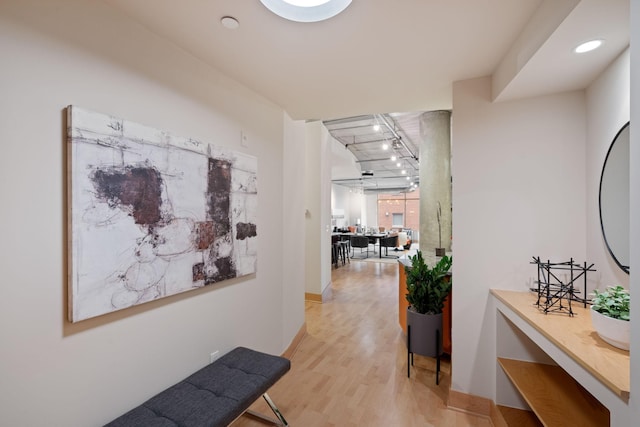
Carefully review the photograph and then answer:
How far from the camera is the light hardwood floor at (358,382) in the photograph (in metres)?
2.16

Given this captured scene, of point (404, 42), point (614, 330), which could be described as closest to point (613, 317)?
point (614, 330)

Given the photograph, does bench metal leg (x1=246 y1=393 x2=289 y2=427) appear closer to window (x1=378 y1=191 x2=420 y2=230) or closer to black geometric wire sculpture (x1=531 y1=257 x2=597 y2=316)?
black geometric wire sculpture (x1=531 y1=257 x2=597 y2=316)

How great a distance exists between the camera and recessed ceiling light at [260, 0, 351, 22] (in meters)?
1.47

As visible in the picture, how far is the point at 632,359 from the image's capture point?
918 mm

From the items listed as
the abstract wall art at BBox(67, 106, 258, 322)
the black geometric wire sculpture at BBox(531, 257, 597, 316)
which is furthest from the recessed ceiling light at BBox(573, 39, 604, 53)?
the abstract wall art at BBox(67, 106, 258, 322)

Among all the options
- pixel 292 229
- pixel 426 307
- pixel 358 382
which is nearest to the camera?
pixel 358 382

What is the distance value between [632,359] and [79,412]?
217cm

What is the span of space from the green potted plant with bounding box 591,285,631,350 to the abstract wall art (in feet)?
A: 6.94

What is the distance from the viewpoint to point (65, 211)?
1297mm

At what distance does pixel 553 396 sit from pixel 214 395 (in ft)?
6.35

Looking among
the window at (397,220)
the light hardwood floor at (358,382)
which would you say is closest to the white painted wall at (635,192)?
the light hardwood floor at (358,382)

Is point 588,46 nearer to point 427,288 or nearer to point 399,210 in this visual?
point 427,288

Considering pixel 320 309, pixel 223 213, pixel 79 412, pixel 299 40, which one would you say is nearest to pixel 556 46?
pixel 299 40

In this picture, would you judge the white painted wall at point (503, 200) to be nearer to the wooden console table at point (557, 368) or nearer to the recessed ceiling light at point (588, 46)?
the wooden console table at point (557, 368)
